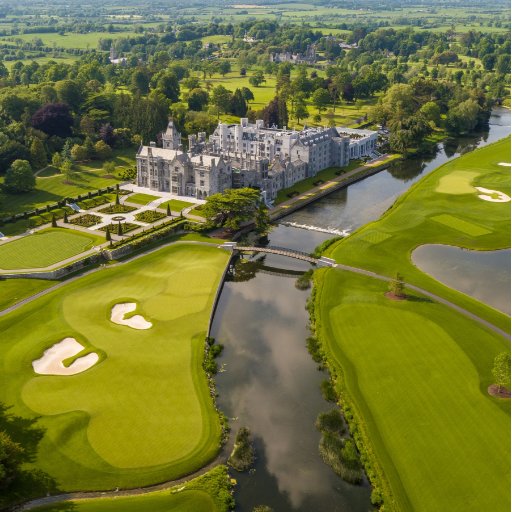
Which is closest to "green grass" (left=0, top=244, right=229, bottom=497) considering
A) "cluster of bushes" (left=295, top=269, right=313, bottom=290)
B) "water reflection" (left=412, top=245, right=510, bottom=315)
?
"cluster of bushes" (left=295, top=269, right=313, bottom=290)

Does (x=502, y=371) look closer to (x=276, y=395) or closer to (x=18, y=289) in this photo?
(x=276, y=395)

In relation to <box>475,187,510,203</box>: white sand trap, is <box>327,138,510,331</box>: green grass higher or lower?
lower

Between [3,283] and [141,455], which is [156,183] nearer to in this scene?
[3,283]

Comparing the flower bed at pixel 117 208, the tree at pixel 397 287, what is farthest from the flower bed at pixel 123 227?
the tree at pixel 397 287

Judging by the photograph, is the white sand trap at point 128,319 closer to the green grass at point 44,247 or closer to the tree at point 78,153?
the green grass at point 44,247

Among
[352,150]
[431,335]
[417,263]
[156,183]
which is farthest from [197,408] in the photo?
[352,150]

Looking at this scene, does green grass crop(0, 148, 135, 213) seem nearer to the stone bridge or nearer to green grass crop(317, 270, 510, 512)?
the stone bridge

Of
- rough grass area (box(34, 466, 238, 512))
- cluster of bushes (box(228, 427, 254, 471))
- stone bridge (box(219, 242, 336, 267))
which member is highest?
stone bridge (box(219, 242, 336, 267))
